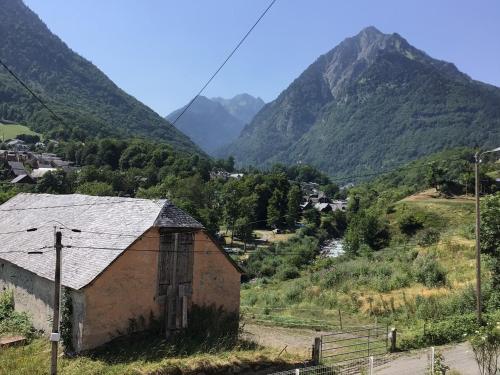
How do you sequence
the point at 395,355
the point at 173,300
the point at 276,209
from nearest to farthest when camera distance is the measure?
the point at 173,300 < the point at 395,355 < the point at 276,209

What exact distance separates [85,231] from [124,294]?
15.1 feet

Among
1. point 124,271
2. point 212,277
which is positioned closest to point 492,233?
point 212,277

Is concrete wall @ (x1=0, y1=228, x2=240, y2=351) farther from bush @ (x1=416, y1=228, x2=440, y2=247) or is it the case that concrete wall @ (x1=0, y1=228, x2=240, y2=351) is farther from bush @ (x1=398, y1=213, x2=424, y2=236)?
bush @ (x1=398, y1=213, x2=424, y2=236)

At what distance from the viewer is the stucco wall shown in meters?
20.8

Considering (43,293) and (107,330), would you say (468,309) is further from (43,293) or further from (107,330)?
(43,293)

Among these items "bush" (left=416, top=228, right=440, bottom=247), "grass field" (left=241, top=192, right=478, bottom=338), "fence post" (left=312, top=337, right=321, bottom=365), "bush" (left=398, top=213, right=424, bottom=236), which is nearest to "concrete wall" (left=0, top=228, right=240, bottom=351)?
"fence post" (left=312, top=337, right=321, bottom=365)

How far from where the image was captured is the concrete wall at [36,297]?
693 inches

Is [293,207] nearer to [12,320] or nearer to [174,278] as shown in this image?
[174,278]

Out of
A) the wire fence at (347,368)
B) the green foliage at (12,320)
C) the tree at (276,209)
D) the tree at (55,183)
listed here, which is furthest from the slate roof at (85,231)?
the tree at (276,209)

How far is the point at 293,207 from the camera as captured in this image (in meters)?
102

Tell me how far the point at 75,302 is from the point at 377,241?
60327mm

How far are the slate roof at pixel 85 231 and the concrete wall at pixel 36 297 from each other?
0.50m

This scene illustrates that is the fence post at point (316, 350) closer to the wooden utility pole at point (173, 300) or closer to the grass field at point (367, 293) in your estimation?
the wooden utility pole at point (173, 300)

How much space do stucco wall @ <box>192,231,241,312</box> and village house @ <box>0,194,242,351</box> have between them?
0.04 m
